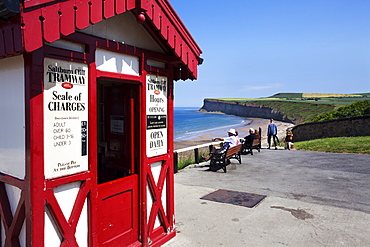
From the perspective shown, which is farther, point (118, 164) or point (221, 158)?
point (221, 158)

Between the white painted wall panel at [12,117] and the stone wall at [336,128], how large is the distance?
69.0 ft

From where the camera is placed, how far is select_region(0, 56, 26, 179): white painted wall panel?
3.21 m

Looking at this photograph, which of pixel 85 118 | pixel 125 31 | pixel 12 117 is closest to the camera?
pixel 12 117

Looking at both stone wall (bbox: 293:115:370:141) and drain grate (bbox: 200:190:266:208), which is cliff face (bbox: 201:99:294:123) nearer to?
stone wall (bbox: 293:115:370:141)

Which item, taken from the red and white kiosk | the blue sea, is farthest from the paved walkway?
the blue sea

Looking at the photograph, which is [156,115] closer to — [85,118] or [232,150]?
[85,118]

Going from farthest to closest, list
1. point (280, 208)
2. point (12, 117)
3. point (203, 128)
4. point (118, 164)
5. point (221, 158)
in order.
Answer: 1. point (203, 128)
2. point (221, 158)
3. point (280, 208)
4. point (118, 164)
5. point (12, 117)

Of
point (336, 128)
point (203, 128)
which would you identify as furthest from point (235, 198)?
point (203, 128)

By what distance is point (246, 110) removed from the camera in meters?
140

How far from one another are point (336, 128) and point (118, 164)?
2029 cm

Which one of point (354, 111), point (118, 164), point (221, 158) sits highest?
point (354, 111)

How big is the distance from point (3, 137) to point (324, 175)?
894 cm

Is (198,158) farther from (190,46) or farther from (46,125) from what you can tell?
(46,125)

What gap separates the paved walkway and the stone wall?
33.4ft
